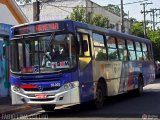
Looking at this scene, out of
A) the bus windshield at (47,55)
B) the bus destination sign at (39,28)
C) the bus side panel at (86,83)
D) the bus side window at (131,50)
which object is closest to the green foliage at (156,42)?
the bus side window at (131,50)

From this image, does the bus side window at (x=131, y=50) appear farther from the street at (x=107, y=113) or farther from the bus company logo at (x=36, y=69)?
the bus company logo at (x=36, y=69)

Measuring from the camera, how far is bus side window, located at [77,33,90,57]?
13930mm

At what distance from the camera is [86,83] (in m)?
14.3

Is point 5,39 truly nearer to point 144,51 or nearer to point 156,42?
point 144,51

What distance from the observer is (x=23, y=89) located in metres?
14.0

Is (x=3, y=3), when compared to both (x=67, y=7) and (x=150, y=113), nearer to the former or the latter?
(x=150, y=113)

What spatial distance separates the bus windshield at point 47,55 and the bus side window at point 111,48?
3.55 metres

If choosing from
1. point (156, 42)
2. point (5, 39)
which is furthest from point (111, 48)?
point (156, 42)

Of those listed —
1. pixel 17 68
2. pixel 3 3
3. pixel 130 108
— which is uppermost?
pixel 3 3

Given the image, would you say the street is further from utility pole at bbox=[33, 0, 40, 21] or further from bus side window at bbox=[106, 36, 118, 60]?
utility pole at bbox=[33, 0, 40, 21]

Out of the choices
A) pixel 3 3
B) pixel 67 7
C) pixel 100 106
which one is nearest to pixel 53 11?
pixel 67 7

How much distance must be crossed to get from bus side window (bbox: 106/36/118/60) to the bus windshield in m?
3.55

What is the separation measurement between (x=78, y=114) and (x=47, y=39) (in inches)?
107

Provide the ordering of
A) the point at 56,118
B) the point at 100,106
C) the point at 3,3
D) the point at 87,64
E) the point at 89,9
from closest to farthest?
the point at 56,118, the point at 87,64, the point at 100,106, the point at 3,3, the point at 89,9
